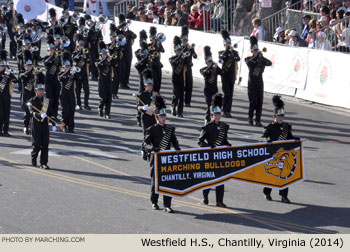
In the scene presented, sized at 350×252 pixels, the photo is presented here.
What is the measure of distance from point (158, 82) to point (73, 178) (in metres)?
8.59

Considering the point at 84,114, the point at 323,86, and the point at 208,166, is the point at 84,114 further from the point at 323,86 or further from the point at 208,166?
the point at 208,166

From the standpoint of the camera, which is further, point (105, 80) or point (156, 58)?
A: point (156, 58)

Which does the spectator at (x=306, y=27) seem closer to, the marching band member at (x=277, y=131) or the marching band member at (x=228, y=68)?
the marching band member at (x=228, y=68)

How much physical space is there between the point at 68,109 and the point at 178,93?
368cm

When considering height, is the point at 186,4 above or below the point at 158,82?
above

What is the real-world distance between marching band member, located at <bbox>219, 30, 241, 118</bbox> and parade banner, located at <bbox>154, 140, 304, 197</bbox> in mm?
8080

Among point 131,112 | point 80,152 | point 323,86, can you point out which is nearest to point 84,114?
point 131,112

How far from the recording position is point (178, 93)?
23578mm

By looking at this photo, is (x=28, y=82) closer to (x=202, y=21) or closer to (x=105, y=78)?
(x=105, y=78)

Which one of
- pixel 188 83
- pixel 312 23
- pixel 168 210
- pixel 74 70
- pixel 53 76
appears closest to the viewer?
pixel 168 210

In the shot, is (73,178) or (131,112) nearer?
(73,178)

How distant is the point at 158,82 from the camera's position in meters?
24.9

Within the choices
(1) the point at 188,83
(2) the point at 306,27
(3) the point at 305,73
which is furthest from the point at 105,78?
(2) the point at 306,27

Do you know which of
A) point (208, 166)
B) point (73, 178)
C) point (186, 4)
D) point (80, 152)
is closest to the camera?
point (208, 166)
